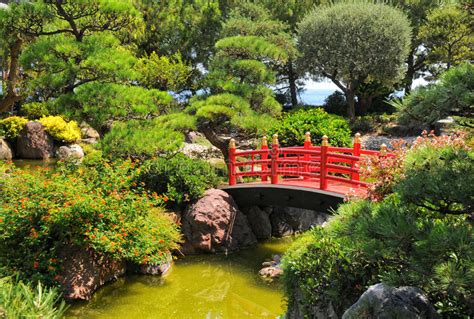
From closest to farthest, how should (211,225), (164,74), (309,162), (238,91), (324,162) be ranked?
(324,162) → (309,162) → (211,225) → (238,91) → (164,74)

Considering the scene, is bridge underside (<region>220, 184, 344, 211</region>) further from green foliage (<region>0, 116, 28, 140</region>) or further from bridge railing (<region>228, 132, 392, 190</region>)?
green foliage (<region>0, 116, 28, 140</region>)

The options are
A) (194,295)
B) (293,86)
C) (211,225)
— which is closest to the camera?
(194,295)

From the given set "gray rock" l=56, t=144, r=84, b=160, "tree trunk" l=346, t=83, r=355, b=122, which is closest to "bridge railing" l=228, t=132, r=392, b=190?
"gray rock" l=56, t=144, r=84, b=160

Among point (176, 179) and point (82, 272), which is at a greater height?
point (176, 179)

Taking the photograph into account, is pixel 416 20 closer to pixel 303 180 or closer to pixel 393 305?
pixel 303 180

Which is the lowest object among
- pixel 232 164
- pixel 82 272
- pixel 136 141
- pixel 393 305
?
pixel 82 272

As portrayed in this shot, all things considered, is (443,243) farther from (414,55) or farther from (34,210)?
(414,55)

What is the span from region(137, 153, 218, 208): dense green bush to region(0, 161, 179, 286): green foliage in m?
1.41

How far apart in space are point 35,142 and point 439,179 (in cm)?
1725

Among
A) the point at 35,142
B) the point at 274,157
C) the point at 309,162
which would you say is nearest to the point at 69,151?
the point at 35,142

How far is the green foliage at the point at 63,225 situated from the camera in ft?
23.7

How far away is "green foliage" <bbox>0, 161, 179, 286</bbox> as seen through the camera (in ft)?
23.7

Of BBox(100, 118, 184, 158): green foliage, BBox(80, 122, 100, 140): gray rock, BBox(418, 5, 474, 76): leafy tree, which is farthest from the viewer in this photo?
BBox(418, 5, 474, 76): leafy tree

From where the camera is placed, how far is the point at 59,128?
57.7 ft
